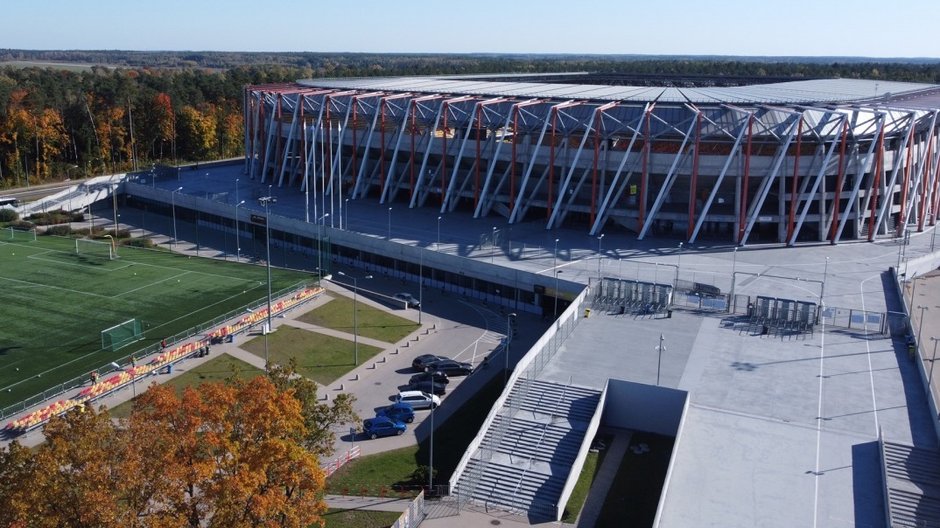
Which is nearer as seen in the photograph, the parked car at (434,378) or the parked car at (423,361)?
the parked car at (434,378)

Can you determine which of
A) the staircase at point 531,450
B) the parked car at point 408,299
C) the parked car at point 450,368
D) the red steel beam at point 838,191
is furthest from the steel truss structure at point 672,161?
the staircase at point 531,450

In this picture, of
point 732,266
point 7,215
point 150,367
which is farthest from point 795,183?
point 7,215

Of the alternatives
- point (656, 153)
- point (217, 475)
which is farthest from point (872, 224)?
point (217, 475)

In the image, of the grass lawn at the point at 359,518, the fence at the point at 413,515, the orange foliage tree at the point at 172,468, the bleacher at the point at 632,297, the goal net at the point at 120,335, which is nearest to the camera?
the orange foliage tree at the point at 172,468

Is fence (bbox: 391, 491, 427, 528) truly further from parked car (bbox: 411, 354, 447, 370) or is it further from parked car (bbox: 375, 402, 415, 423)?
parked car (bbox: 411, 354, 447, 370)

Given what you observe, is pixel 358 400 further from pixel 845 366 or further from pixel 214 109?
pixel 214 109

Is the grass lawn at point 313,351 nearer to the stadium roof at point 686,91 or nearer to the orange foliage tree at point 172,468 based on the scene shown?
the orange foliage tree at point 172,468
